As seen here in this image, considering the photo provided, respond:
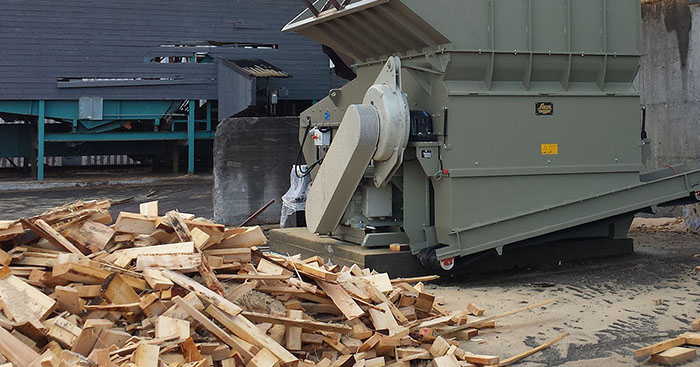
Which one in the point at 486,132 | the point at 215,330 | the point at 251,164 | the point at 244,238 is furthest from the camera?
the point at 251,164

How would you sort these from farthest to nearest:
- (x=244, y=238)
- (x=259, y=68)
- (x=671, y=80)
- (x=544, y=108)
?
(x=259, y=68) < (x=671, y=80) < (x=544, y=108) < (x=244, y=238)

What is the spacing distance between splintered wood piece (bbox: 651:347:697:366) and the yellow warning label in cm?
308

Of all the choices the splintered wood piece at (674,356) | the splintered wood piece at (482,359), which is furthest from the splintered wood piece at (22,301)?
the splintered wood piece at (674,356)

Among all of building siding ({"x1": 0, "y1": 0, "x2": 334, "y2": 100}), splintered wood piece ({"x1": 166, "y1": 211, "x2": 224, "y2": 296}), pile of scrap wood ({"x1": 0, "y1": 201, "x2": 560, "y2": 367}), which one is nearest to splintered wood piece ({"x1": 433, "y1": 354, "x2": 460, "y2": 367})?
pile of scrap wood ({"x1": 0, "y1": 201, "x2": 560, "y2": 367})

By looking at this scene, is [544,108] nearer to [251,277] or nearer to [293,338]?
[251,277]

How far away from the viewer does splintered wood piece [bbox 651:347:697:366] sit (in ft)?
17.9

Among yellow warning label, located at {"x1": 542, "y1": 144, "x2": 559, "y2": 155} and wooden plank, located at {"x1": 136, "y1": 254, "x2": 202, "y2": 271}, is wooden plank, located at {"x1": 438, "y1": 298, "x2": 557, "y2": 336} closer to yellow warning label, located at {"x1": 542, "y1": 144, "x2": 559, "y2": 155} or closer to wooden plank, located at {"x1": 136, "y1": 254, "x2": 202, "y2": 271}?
yellow warning label, located at {"x1": 542, "y1": 144, "x2": 559, "y2": 155}

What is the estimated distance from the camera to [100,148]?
21422 mm

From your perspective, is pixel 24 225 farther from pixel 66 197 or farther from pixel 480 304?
pixel 66 197

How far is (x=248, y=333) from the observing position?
194 inches

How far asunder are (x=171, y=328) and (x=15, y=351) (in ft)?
2.73

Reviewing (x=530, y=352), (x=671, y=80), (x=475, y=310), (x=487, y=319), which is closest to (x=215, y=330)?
(x=530, y=352)

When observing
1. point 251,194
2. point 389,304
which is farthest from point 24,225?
point 251,194

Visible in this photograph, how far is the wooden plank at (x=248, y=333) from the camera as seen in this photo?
4883 millimetres
